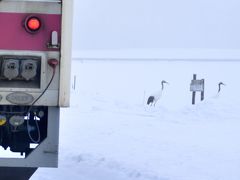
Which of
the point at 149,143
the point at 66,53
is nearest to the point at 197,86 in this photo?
the point at 149,143

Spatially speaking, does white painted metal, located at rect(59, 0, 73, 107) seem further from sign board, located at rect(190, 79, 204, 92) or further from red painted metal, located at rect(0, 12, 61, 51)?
sign board, located at rect(190, 79, 204, 92)

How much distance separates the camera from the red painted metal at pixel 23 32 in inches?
177

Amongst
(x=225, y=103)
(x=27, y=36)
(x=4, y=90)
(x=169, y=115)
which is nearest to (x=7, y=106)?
(x=4, y=90)

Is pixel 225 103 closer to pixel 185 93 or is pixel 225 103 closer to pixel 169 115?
pixel 169 115

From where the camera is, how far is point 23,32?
14.8 ft

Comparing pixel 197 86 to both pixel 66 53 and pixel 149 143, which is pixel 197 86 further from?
pixel 66 53

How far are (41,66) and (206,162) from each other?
4.89 meters

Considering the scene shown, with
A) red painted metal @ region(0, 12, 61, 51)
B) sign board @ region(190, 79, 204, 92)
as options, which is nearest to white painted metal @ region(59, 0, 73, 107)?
red painted metal @ region(0, 12, 61, 51)

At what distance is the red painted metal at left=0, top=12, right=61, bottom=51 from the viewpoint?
14.7 feet

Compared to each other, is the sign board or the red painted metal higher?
the red painted metal

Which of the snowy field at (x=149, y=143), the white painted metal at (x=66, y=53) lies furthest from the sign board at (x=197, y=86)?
the white painted metal at (x=66, y=53)

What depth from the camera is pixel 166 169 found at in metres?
A: 8.34

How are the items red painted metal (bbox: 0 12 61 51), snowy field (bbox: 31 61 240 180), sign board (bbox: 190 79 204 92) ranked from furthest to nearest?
1. sign board (bbox: 190 79 204 92)
2. snowy field (bbox: 31 61 240 180)
3. red painted metal (bbox: 0 12 61 51)

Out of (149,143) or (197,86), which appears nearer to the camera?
(149,143)
